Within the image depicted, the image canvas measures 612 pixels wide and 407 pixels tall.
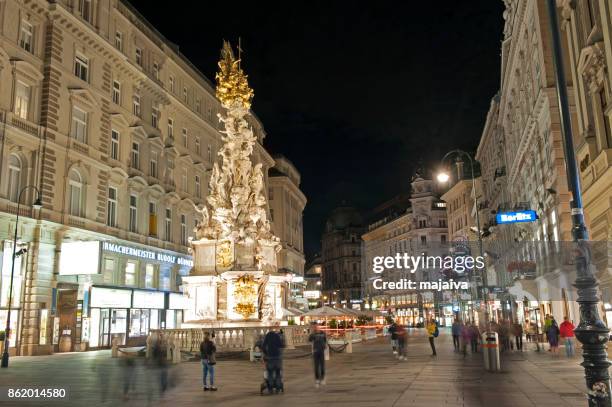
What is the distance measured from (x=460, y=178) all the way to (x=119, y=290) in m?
61.8

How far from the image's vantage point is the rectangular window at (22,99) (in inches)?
1383

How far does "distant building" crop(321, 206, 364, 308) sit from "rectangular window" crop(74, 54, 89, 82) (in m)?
108

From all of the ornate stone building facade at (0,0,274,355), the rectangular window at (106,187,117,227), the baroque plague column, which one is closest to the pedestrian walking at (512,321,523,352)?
the baroque plague column

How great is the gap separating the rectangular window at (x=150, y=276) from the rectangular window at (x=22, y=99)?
54.2ft

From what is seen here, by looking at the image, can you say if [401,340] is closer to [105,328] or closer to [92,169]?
[105,328]

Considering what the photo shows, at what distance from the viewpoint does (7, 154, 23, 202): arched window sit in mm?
34150

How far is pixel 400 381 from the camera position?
18047 mm

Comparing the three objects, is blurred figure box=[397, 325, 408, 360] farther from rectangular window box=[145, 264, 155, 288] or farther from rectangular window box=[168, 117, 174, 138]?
rectangular window box=[168, 117, 174, 138]

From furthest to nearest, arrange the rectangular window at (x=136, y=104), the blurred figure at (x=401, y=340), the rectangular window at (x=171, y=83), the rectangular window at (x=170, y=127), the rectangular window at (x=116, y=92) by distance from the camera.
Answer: the rectangular window at (x=171, y=83) < the rectangular window at (x=170, y=127) < the rectangular window at (x=136, y=104) < the rectangular window at (x=116, y=92) < the blurred figure at (x=401, y=340)

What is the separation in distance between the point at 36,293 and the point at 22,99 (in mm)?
11625

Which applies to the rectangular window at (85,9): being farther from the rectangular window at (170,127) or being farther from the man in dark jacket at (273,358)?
the man in dark jacket at (273,358)

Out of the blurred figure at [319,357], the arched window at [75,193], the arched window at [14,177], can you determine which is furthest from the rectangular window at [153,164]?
the blurred figure at [319,357]

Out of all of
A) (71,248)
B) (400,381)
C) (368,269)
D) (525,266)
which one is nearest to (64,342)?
(71,248)

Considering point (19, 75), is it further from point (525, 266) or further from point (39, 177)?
point (525, 266)
